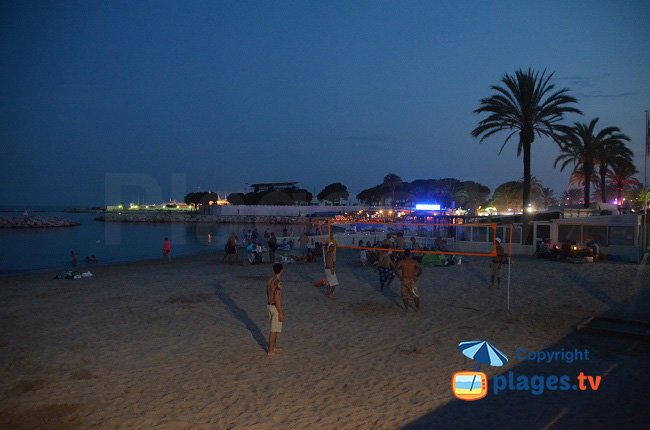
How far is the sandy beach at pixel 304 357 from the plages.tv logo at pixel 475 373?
0.19 metres

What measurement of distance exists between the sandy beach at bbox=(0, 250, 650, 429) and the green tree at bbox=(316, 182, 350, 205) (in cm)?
14160

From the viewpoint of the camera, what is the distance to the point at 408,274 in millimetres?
11281

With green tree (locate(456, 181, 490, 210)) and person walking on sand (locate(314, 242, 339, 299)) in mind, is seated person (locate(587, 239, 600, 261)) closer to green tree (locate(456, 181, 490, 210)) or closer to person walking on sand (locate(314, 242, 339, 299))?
person walking on sand (locate(314, 242, 339, 299))

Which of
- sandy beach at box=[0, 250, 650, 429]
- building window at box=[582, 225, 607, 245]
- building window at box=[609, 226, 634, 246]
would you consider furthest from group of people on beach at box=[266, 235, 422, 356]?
building window at box=[609, 226, 634, 246]

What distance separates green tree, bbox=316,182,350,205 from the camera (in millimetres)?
156850

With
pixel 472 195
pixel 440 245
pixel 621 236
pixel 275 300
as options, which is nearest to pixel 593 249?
pixel 621 236

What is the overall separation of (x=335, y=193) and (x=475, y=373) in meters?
151

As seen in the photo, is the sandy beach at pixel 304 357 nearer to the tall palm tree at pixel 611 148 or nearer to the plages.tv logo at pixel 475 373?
the plages.tv logo at pixel 475 373

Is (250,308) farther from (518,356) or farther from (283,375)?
(518,356)

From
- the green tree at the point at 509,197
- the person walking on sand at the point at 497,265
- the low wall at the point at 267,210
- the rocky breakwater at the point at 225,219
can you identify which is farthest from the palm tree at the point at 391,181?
the person walking on sand at the point at 497,265

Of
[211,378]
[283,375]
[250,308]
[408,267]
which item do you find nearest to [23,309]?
[250,308]

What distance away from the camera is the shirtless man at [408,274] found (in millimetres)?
11195

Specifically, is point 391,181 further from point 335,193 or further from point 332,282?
point 332,282

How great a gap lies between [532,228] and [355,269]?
11.0m
